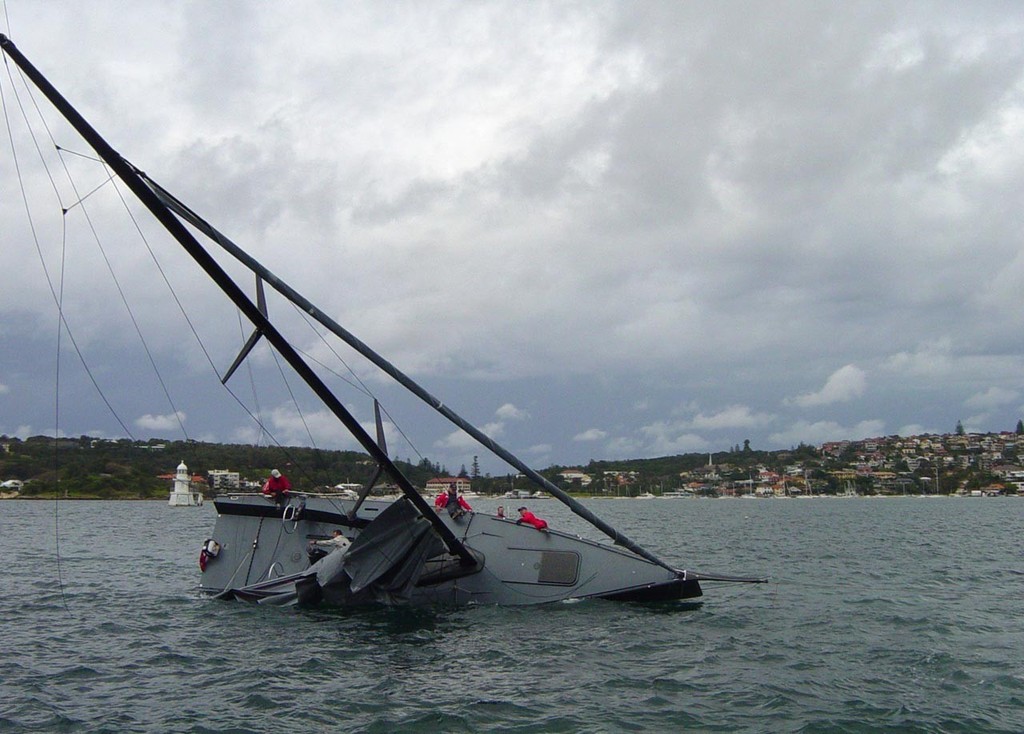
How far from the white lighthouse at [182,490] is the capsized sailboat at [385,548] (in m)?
109

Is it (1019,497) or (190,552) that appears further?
(1019,497)

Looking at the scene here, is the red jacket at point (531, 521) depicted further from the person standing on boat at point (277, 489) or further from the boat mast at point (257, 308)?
the person standing on boat at point (277, 489)

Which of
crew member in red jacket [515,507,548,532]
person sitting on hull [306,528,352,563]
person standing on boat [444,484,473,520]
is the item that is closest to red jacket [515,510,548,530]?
crew member in red jacket [515,507,548,532]

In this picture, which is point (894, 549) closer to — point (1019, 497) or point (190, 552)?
point (190, 552)

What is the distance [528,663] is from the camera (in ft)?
49.9

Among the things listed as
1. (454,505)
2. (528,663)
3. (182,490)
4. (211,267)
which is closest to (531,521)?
(454,505)

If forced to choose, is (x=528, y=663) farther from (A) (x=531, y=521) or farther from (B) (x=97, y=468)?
(B) (x=97, y=468)

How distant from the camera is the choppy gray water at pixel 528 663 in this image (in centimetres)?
1223

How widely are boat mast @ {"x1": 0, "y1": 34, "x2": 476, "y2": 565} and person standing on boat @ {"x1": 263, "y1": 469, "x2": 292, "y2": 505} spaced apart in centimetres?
519

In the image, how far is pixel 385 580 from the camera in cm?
1959

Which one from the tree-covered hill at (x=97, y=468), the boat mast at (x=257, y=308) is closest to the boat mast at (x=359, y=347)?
the boat mast at (x=257, y=308)

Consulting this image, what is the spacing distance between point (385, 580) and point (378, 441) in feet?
10.5

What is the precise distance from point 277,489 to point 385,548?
5.10 m

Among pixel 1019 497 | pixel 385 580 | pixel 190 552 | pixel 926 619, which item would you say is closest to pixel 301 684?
pixel 385 580
